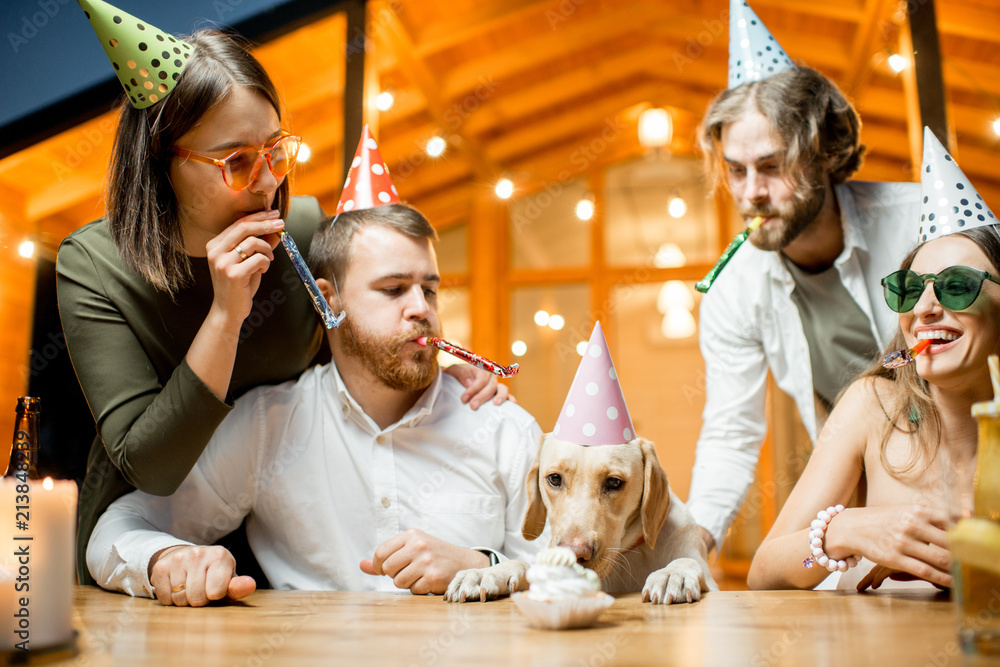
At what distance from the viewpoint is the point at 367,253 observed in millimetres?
2047

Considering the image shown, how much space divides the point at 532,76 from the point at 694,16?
1.52 m

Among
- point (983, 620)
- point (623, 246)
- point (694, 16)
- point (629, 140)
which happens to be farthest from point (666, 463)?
point (983, 620)

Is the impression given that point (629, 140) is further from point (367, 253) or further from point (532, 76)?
point (367, 253)

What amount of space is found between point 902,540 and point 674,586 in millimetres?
408

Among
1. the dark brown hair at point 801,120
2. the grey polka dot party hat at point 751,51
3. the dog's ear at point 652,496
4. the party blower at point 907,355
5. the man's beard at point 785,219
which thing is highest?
the grey polka dot party hat at point 751,51

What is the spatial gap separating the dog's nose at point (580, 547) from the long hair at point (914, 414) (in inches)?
28.1

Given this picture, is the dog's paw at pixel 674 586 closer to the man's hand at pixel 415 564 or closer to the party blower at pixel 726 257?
the man's hand at pixel 415 564

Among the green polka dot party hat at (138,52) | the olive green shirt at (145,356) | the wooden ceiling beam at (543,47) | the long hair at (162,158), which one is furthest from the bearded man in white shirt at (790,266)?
the wooden ceiling beam at (543,47)

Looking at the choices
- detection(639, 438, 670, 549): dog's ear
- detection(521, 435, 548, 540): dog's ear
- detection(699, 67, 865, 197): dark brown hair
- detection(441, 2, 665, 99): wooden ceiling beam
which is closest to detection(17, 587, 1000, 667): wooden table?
detection(639, 438, 670, 549): dog's ear

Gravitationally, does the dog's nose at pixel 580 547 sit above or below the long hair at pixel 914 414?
below

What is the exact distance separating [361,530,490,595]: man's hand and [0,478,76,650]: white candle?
2.14ft

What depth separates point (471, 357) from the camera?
1833 millimetres

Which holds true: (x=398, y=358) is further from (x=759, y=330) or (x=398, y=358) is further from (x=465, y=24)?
(x=465, y=24)

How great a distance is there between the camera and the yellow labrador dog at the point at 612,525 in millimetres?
1447
